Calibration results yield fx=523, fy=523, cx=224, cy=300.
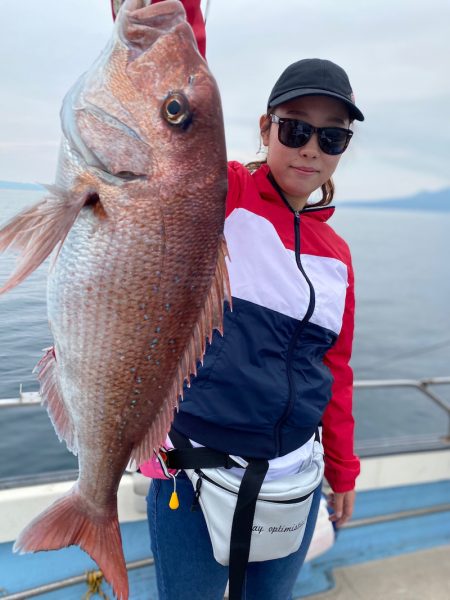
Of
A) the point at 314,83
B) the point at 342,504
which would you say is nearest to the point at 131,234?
the point at 314,83

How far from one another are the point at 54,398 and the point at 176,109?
79 cm

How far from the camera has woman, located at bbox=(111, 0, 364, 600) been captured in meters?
1.58

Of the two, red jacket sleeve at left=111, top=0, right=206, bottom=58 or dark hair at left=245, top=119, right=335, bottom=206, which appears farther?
dark hair at left=245, top=119, right=335, bottom=206

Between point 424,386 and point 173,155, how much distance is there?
3027mm

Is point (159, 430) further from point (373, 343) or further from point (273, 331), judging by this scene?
point (373, 343)

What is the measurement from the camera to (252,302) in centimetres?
159

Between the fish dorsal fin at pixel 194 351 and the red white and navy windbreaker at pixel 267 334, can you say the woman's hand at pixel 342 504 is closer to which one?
the red white and navy windbreaker at pixel 267 334

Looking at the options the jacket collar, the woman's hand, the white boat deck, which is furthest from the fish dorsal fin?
the white boat deck

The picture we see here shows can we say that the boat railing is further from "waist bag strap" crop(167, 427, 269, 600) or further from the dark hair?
"waist bag strap" crop(167, 427, 269, 600)

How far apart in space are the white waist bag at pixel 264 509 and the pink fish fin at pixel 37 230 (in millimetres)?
846

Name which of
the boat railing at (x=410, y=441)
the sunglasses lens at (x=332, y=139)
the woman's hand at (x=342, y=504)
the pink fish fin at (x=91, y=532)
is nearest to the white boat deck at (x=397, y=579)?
the boat railing at (x=410, y=441)

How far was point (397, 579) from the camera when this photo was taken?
3221 mm

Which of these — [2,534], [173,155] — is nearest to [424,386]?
[2,534]

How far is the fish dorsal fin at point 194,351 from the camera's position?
127cm
